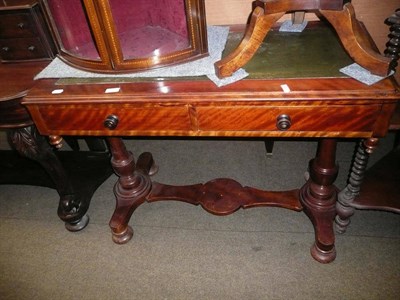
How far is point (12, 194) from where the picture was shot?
221 cm

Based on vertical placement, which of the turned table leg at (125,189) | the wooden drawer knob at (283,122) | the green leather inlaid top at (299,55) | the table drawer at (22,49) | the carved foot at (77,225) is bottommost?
the carved foot at (77,225)

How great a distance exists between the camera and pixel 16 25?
1.39 m

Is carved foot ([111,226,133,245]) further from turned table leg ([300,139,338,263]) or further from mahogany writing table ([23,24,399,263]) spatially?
turned table leg ([300,139,338,263])

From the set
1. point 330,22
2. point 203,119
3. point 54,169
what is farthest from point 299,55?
point 54,169

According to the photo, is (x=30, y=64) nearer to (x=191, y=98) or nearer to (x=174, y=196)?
(x=191, y=98)

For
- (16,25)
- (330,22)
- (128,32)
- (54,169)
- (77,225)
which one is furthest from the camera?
(77,225)

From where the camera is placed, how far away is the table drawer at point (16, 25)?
1366 mm

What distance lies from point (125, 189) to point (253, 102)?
1.08 meters

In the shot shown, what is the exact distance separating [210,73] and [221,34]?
345 millimetres

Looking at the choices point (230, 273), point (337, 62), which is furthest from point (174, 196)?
point (337, 62)

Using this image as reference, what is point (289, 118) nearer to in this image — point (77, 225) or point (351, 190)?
point (351, 190)

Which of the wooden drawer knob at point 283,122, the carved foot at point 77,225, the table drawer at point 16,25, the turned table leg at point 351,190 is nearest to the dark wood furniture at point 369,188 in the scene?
the turned table leg at point 351,190

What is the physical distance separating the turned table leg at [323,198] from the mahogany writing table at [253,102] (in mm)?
67

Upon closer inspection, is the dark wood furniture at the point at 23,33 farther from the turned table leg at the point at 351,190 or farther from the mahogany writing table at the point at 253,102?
the turned table leg at the point at 351,190
